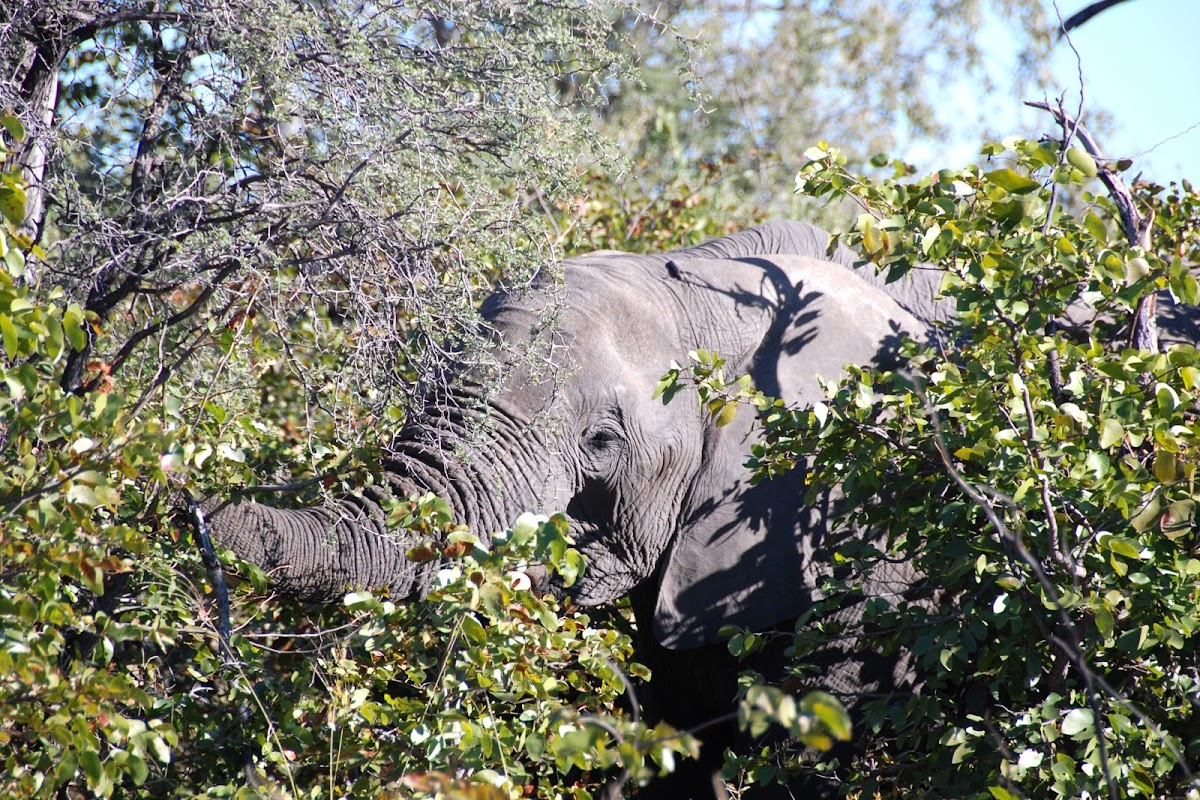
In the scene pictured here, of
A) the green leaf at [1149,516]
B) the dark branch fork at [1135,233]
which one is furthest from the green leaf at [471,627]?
the dark branch fork at [1135,233]

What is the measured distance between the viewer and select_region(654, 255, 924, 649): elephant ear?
4.41m

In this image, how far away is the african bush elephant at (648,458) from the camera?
3.96 m

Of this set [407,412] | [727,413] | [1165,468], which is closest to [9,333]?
[407,412]

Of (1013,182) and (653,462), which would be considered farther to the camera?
(653,462)

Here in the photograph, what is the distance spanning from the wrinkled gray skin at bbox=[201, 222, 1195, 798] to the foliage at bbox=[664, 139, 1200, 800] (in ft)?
1.78

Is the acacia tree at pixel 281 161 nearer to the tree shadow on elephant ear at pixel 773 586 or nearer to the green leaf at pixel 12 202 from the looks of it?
the green leaf at pixel 12 202

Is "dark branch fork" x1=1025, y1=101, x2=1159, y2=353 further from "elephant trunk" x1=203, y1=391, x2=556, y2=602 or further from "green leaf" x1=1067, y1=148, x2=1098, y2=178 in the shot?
"elephant trunk" x1=203, y1=391, x2=556, y2=602

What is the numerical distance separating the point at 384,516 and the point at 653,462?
1.00 m

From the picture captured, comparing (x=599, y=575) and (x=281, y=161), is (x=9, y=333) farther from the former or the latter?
(x=599, y=575)

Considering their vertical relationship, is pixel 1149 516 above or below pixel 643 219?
below

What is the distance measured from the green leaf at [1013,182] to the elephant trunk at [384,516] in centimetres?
169

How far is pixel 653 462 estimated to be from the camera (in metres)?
4.40

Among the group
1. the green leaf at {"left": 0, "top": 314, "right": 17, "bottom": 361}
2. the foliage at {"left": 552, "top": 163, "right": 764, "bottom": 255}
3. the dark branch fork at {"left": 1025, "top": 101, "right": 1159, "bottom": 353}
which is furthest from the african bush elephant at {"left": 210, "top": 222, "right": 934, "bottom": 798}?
the foliage at {"left": 552, "top": 163, "right": 764, "bottom": 255}

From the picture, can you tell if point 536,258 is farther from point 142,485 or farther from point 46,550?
point 46,550
